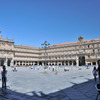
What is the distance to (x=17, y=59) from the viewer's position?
70875 mm

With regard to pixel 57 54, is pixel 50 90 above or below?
below

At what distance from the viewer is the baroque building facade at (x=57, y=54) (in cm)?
6122

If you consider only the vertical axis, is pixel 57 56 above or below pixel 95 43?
below

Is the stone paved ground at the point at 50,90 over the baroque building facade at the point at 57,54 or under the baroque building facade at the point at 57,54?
under

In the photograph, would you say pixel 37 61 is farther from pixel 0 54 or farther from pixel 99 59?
pixel 99 59

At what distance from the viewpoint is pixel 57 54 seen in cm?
7438

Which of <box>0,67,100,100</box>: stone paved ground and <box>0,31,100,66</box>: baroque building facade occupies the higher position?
<box>0,31,100,66</box>: baroque building facade

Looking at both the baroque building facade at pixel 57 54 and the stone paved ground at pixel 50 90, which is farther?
the baroque building facade at pixel 57 54

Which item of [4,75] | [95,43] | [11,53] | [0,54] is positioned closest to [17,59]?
[11,53]

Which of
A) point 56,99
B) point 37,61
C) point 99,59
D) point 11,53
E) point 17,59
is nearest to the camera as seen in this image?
point 56,99

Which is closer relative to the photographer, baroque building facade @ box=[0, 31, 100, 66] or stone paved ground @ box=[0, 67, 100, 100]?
stone paved ground @ box=[0, 67, 100, 100]

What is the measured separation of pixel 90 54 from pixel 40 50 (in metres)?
34.6

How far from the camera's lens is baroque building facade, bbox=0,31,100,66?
61.2m

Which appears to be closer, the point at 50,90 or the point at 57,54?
the point at 50,90
